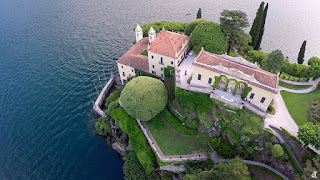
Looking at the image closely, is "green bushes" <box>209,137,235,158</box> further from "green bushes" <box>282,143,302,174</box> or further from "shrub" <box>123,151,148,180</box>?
"shrub" <box>123,151,148,180</box>

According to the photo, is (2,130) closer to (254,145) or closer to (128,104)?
(128,104)

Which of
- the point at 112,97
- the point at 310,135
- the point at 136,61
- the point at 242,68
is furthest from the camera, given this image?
the point at 112,97

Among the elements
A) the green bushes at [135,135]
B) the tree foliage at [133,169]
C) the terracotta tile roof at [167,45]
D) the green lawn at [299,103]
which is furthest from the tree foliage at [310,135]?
the tree foliage at [133,169]

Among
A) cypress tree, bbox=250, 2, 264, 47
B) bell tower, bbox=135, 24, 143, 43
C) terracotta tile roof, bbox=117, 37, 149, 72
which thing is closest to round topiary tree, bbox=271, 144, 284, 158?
terracotta tile roof, bbox=117, 37, 149, 72

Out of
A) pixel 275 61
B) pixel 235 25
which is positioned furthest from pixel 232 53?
pixel 275 61

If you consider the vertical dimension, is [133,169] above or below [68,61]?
below

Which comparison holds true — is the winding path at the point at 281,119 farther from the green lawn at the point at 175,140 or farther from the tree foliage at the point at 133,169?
the tree foliage at the point at 133,169

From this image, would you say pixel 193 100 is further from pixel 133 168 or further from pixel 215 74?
pixel 133 168
